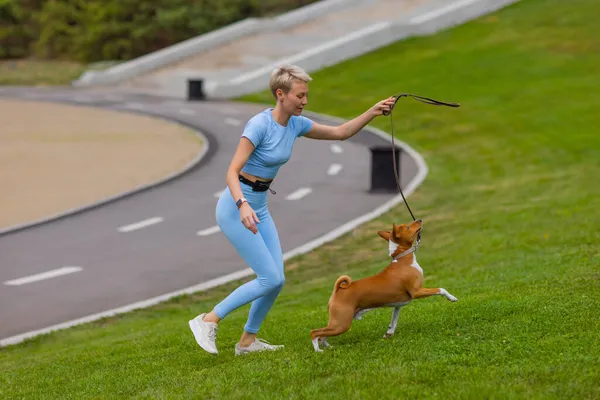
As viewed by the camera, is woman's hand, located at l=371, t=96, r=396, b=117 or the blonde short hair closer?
the blonde short hair

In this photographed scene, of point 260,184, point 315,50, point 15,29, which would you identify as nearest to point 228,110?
point 315,50

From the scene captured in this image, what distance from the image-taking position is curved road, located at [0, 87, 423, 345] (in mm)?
12898

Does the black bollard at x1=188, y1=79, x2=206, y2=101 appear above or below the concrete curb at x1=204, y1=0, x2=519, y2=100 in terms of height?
below

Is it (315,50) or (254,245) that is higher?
(254,245)

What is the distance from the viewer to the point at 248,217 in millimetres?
7039

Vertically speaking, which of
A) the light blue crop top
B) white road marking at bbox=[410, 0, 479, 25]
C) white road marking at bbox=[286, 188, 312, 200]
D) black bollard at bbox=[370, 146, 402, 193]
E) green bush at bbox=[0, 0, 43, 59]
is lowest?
green bush at bbox=[0, 0, 43, 59]

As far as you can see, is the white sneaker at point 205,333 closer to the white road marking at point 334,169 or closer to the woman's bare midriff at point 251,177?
the woman's bare midriff at point 251,177

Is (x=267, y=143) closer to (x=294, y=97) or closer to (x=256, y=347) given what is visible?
(x=294, y=97)

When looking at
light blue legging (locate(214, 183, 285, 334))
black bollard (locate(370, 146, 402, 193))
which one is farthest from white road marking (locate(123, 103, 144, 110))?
light blue legging (locate(214, 183, 285, 334))

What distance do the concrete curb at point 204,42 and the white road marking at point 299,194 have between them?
20854 millimetres

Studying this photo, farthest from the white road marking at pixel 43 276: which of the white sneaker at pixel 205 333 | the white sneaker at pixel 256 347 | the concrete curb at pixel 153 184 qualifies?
the white sneaker at pixel 205 333

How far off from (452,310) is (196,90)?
A: 26.8m

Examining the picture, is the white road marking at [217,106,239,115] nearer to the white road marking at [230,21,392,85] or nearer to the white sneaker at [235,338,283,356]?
the white road marking at [230,21,392,85]

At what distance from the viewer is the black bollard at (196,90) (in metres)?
34.2
